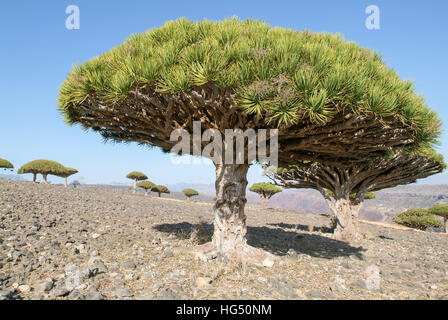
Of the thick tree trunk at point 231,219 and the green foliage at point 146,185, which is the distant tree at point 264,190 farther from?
the thick tree trunk at point 231,219

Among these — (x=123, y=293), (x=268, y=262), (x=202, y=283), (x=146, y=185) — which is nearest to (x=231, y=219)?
(x=268, y=262)

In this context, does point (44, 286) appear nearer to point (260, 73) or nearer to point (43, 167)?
point (260, 73)

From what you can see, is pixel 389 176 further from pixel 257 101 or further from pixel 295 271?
pixel 257 101

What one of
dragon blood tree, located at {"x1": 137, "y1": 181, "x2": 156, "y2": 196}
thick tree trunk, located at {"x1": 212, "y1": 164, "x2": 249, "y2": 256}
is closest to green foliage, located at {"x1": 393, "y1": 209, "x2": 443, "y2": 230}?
thick tree trunk, located at {"x1": 212, "y1": 164, "x2": 249, "y2": 256}

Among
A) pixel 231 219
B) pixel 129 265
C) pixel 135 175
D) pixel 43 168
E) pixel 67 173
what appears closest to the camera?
pixel 129 265

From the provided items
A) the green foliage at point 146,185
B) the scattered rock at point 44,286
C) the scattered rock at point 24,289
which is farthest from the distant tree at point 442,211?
the green foliage at point 146,185

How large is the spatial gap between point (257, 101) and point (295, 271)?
3.94m

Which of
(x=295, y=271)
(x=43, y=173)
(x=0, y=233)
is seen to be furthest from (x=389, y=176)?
(x=43, y=173)

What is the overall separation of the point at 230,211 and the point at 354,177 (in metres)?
9.99

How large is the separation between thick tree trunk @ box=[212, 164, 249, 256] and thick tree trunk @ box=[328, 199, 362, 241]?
9026 mm

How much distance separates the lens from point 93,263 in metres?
5.24

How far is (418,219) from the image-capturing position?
3098 centimetres

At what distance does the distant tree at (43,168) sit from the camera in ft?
120

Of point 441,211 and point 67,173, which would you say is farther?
point 67,173
